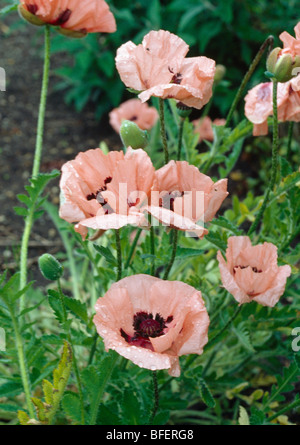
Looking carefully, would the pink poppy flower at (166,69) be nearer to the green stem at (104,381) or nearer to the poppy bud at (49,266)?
the poppy bud at (49,266)

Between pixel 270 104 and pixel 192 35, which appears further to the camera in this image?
pixel 192 35

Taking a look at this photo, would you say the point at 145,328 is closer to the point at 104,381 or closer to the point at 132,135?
the point at 104,381

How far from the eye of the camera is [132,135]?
90 cm

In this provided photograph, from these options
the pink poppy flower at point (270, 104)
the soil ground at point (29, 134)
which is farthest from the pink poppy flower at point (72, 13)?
the soil ground at point (29, 134)

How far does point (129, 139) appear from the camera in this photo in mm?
901

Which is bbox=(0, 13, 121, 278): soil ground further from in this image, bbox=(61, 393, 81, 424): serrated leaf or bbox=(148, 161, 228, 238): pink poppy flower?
bbox=(148, 161, 228, 238): pink poppy flower

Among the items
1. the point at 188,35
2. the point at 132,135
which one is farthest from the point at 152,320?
the point at 188,35

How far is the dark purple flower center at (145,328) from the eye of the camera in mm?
820

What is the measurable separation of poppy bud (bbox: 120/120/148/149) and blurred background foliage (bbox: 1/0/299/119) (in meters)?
1.65

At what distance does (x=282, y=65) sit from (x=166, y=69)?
0.57ft

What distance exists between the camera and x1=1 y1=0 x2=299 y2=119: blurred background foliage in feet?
8.29

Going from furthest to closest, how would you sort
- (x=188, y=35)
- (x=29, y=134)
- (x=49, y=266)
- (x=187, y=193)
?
(x=29, y=134) → (x=188, y=35) → (x=49, y=266) → (x=187, y=193)

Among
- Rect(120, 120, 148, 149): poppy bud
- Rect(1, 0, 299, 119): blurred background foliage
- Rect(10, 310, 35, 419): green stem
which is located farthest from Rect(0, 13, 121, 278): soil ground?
Rect(120, 120, 148, 149): poppy bud

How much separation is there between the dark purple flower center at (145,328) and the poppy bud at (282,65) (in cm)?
40
